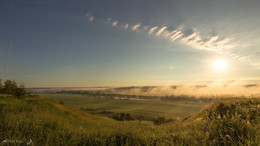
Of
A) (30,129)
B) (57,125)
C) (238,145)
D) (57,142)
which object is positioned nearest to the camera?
(238,145)

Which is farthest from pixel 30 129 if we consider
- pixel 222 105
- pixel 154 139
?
pixel 222 105

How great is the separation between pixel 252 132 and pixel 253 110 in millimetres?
5476

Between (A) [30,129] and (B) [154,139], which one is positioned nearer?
(B) [154,139]

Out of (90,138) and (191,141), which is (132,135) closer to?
(90,138)

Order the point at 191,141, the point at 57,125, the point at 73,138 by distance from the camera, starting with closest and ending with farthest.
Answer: the point at 191,141 → the point at 73,138 → the point at 57,125

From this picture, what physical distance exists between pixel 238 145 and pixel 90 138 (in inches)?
189

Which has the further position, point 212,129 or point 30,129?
point 30,129

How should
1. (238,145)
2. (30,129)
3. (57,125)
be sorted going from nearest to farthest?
1. (238,145)
2. (30,129)
3. (57,125)

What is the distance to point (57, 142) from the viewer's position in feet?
18.1

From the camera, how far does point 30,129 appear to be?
6.79 m

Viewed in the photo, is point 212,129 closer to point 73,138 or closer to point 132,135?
point 132,135

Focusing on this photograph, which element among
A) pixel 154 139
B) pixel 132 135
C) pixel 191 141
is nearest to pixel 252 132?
pixel 191 141

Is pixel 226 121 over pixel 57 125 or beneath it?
over

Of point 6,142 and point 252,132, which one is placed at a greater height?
point 252,132
